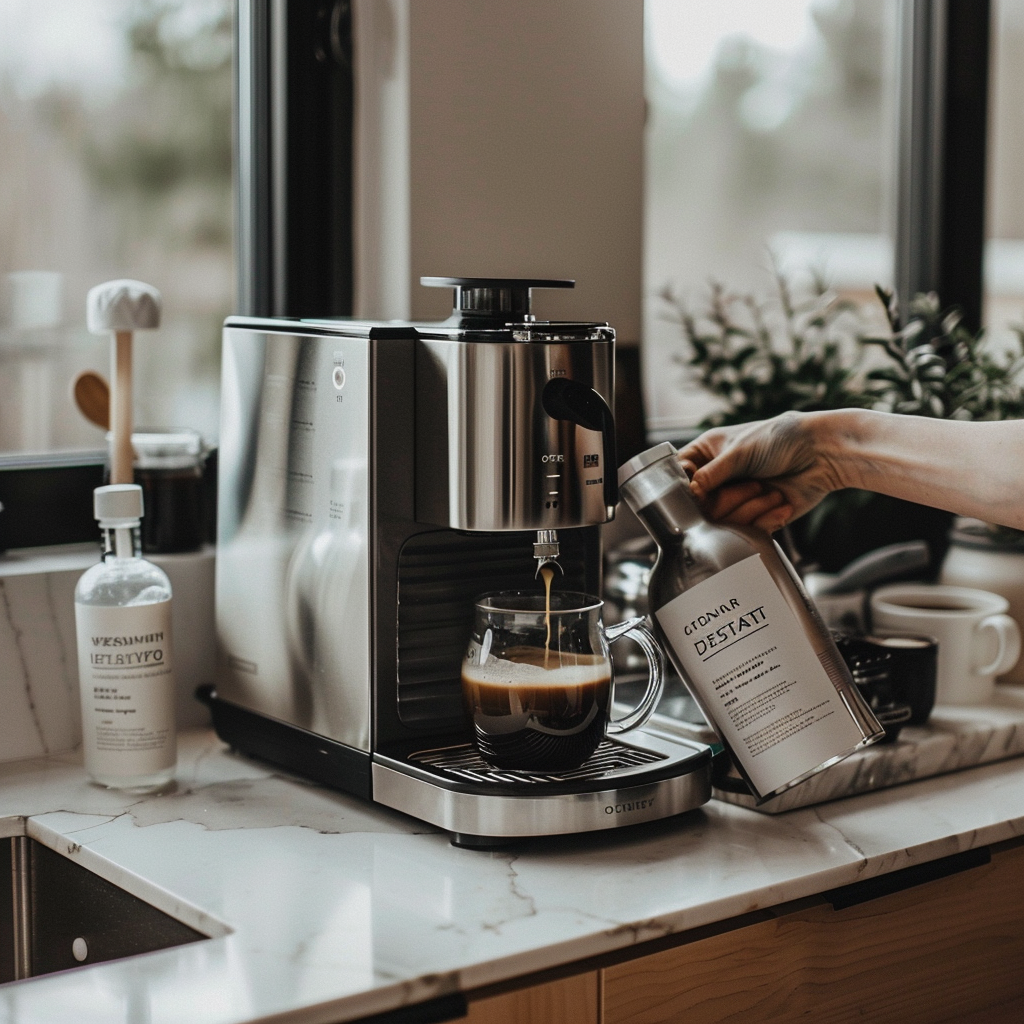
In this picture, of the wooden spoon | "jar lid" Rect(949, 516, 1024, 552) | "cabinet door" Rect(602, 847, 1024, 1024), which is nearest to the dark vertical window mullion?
"jar lid" Rect(949, 516, 1024, 552)

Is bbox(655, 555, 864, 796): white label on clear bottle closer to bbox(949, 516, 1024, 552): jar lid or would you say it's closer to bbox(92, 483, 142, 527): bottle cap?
bbox(92, 483, 142, 527): bottle cap

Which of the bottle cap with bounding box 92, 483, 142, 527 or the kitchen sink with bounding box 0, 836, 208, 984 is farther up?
the bottle cap with bounding box 92, 483, 142, 527

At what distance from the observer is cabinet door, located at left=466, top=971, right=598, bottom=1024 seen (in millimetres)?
887

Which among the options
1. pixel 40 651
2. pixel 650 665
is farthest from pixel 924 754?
pixel 40 651

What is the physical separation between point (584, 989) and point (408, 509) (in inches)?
15.5

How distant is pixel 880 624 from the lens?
61.1 inches

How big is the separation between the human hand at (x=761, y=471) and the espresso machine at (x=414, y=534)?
12cm

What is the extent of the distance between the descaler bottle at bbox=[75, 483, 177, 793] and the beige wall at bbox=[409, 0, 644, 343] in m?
0.44

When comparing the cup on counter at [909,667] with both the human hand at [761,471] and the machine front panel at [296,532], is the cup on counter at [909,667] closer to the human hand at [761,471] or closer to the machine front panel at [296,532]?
the human hand at [761,471]

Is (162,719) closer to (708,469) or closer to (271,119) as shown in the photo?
(708,469)

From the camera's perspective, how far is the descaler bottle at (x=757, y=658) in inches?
42.2

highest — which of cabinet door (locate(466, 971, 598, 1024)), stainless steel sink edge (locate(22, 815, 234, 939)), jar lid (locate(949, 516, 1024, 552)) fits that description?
jar lid (locate(949, 516, 1024, 552))

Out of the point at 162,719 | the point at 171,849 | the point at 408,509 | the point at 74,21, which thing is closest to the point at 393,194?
the point at 74,21

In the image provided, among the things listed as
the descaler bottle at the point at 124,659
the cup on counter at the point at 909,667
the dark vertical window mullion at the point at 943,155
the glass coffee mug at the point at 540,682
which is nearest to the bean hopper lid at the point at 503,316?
the glass coffee mug at the point at 540,682
